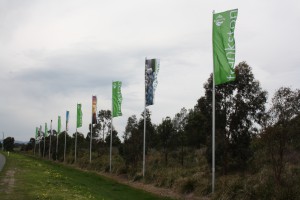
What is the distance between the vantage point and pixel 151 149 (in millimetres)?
45312

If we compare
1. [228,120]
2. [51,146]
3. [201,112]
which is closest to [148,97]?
[201,112]

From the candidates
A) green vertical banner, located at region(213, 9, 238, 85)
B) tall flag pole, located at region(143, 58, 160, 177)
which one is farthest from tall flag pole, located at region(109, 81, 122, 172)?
green vertical banner, located at region(213, 9, 238, 85)

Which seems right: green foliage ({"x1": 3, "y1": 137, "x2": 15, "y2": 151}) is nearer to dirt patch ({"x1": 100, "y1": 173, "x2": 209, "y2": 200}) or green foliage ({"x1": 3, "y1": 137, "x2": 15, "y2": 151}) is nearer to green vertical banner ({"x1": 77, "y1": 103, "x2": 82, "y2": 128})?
green vertical banner ({"x1": 77, "y1": 103, "x2": 82, "y2": 128})

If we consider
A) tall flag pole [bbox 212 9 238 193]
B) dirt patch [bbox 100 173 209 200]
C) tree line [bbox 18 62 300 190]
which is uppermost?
tall flag pole [bbox 212 9 238 193]

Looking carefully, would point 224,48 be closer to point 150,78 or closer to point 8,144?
point 150,78

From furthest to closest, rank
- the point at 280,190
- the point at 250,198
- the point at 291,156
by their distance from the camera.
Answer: the point at 291,156
the point at 250,198
the point at 280,190

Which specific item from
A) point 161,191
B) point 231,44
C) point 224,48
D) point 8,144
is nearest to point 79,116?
point 161,191

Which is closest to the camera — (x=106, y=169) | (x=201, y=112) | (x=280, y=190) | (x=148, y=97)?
(x=280, y=190)

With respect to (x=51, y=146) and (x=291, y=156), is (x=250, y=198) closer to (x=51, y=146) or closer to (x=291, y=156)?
(x=291, y=156)

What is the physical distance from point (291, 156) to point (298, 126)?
4747 mm

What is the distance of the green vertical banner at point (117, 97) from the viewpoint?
1350 inches

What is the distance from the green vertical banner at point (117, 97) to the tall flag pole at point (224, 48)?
17334 mm

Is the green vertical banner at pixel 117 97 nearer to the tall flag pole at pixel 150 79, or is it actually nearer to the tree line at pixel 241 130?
the tree line at pixel 241 130

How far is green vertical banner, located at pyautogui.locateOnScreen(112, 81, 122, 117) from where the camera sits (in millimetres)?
34281
